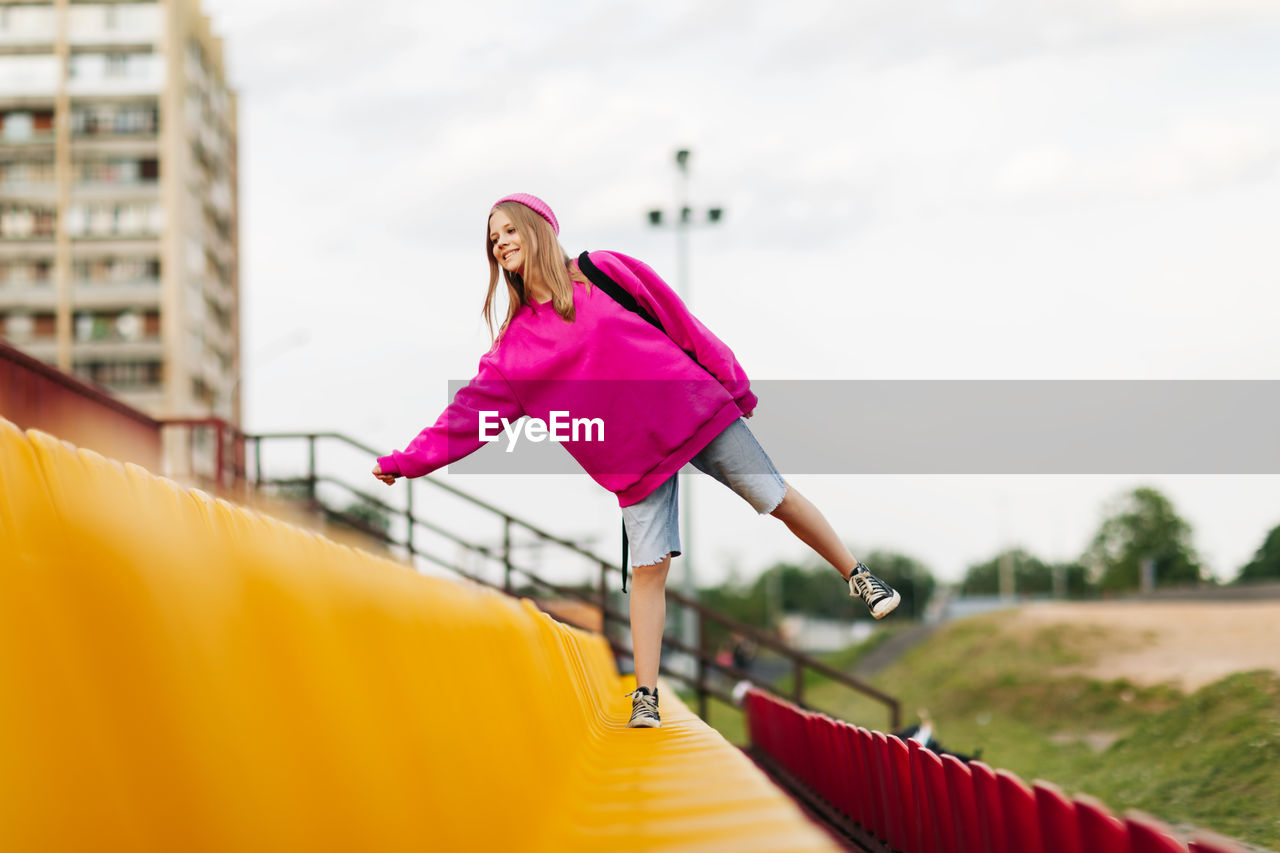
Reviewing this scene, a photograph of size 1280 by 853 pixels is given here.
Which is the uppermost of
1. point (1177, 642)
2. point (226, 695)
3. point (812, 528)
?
point (226, 695)

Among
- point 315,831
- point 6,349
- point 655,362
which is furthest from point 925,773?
point 6,349

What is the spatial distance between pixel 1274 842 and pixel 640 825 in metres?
4.70

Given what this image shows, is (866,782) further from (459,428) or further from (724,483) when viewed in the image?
(459,428)

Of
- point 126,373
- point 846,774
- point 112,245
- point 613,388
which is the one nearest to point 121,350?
point 126,373

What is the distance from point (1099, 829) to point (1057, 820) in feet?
0.92

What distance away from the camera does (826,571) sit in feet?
368

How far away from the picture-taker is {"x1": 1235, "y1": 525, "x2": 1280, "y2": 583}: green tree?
55.5 meters

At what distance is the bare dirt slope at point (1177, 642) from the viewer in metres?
19.0

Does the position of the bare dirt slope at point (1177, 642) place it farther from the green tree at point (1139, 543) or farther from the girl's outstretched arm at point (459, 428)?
the green tree at point (1139, 543)

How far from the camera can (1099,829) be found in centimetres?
195

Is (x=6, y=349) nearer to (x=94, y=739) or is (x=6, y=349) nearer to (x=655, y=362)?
(x=655, y=362)

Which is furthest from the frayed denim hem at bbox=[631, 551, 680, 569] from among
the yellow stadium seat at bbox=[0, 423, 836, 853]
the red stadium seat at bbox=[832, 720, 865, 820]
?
the red stadium seat at bbox=[832, 720, 865, 820]

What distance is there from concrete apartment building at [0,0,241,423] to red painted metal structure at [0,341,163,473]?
48.9m

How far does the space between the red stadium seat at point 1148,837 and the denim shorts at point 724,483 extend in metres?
1.69
